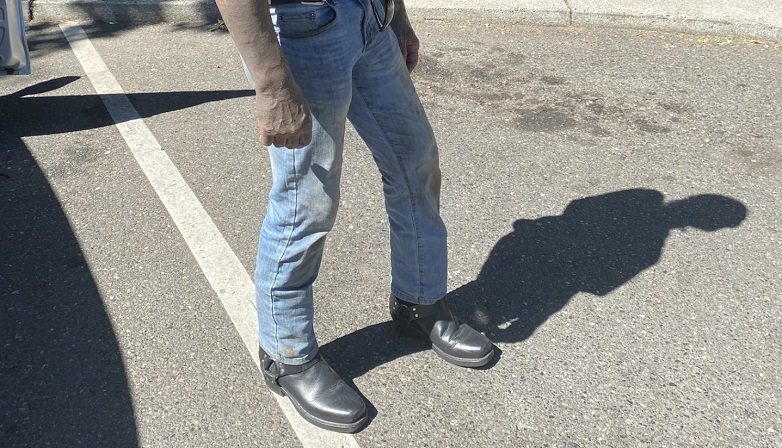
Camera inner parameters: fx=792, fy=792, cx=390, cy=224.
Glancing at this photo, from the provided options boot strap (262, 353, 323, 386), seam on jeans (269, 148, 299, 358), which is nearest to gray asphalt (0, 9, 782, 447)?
boot strap (262, 353, 323, 386)

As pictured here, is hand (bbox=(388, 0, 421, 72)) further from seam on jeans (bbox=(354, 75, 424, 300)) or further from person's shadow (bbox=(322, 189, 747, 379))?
person's shadow (bbox=(322, 189, 747, 379))

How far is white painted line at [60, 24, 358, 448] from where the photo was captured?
2.58m

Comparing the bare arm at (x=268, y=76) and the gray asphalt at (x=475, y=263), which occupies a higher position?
the bare arm at (x=268, y=76)

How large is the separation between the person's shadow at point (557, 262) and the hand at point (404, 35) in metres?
1.01

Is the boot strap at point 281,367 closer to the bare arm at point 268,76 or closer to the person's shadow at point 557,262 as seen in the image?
the person's shadow at point 557,262

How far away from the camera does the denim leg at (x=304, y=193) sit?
2074 millimetres

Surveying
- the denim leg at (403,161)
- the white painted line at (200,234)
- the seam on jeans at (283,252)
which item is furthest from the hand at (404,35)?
the white painted line at (200,234)

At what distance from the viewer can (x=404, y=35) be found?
2.59 meters

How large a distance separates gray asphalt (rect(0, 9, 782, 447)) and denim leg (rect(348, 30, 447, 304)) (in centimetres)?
32

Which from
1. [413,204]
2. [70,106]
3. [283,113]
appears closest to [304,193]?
[283,113]

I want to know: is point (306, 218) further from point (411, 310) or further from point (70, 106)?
point (70, 106)

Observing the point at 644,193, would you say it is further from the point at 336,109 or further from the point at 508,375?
the point at 336,109

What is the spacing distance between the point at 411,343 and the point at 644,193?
1632 mm

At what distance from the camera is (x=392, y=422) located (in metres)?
2.57
